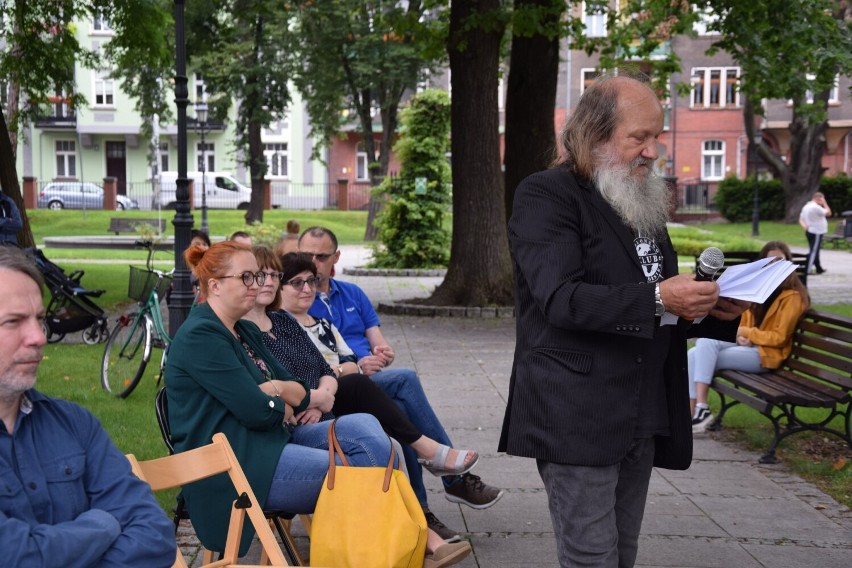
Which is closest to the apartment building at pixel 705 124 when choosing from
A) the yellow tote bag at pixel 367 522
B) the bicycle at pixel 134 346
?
the bicycle at pixel 134 346

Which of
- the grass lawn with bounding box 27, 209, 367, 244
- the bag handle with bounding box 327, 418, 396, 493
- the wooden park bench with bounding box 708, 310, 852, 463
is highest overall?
the bag handle with bounding box 327, 418, 396, 493

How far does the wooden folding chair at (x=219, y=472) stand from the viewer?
380 cm

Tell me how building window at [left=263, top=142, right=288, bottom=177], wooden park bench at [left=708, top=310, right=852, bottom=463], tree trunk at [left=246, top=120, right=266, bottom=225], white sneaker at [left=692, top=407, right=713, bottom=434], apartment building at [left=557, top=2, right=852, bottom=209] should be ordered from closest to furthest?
wooden park bench at [left=708, top=310, right=852, bottom=463], white sneaker at [left=692, top=407, right=713, bottom=434], tree trunk at [left=246, top=120, right=266, bottom=225], apartment building at [left=557, top=2, right=852, bottom=209], building window at [left=263, top=142, right=288, bottom=177]

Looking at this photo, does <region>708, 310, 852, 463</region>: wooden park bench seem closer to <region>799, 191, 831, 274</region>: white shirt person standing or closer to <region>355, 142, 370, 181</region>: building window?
<region>799, 191, 831, 274</region>: white shirt person standing

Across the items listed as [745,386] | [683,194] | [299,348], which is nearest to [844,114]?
[683,194]

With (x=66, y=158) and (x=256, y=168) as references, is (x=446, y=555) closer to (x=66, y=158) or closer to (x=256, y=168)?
(x=256, y=168)

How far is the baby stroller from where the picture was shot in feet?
42.5

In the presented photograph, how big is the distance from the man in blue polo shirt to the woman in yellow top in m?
2.81

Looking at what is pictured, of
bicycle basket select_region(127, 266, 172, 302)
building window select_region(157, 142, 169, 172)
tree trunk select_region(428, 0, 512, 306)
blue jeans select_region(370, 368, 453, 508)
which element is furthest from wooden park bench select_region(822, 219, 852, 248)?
building window select_region(157, 142, 169, 172)

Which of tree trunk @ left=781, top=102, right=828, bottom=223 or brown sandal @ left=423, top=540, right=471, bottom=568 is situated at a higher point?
tree trunk @ left=781, top=102, right=828, bottom=223

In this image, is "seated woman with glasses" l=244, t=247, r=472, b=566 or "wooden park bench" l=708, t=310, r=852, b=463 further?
"wooden park bench" l=708, t=310, r=852, b=463

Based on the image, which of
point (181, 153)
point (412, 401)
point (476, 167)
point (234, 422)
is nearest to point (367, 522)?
point (234, 422)

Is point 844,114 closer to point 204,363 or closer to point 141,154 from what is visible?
point 141,154

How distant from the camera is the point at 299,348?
18.5 ft
